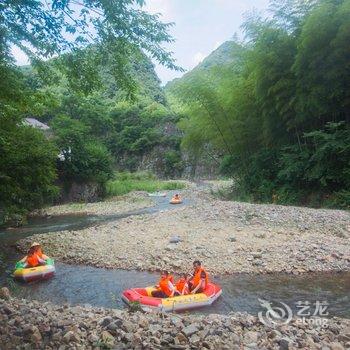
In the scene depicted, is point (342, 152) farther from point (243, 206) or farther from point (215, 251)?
point (215, 251)

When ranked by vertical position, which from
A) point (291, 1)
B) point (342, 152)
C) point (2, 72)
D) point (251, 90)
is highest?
point (291, 1)

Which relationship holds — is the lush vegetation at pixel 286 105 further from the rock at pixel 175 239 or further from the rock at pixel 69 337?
the rock at pixel 69 337

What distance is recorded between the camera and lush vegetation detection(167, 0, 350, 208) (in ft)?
46.0

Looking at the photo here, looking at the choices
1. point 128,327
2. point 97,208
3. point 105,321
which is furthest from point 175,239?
point 97,208

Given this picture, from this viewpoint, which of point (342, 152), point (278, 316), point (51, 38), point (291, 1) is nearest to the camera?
point (51, 38)

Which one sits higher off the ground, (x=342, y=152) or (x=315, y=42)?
(x=315, y=42)

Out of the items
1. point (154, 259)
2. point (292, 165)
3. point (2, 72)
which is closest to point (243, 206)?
point (292, 165)

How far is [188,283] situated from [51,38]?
206 inches

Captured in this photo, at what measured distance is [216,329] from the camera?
4.87 meters

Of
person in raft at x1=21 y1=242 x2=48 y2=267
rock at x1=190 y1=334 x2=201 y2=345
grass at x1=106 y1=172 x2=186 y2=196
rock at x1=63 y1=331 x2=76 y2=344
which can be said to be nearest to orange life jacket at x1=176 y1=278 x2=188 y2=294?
rock at x1=190 y1=334 x2=201 y2=345

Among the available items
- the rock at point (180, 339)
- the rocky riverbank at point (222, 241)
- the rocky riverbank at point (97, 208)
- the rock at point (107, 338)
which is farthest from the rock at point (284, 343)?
the rocky riverbank at point (97, 208)

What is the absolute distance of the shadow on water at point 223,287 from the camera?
7.53 m

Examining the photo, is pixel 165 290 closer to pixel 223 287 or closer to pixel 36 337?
pixel 223 287

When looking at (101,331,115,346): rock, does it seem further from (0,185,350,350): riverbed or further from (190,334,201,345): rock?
(190,334,201,345): rock
